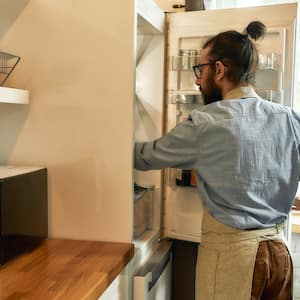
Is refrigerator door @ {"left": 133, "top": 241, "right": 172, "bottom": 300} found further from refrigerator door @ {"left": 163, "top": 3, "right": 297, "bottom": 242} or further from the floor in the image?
the floor

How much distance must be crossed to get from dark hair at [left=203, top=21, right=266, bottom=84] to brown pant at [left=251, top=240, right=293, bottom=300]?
1.74 ft

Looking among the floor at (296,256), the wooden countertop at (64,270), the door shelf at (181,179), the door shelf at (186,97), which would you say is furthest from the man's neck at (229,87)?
the floor at (296,256)

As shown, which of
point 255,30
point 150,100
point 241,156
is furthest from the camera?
point 150,100

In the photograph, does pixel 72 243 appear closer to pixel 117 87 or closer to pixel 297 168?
pixel 117 87

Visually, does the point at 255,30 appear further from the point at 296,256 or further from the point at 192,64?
the point at 296,256

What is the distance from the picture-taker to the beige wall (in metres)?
1.37

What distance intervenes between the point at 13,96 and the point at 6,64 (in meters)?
0.20

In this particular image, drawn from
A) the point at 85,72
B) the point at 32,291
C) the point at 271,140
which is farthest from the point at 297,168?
the point at 32,291

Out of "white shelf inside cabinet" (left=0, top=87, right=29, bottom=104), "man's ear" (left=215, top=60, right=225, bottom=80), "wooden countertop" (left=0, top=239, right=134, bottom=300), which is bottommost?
"wooden countertop" (left=0, top=239, right=134, bottom=300)

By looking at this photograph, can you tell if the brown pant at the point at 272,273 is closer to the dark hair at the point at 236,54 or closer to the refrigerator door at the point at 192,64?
the refrigerator door at the point at 192,64

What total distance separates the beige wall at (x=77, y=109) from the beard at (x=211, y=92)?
0.26 meters

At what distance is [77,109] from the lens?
1.40 metres

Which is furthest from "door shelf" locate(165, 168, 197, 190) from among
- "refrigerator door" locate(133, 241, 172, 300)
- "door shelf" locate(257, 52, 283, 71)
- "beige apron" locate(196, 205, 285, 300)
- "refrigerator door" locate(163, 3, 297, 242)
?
"door shelf" locate(257, 52, 283, 71)

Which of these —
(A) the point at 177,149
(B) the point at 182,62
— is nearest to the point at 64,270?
(A) the point at 177,149
